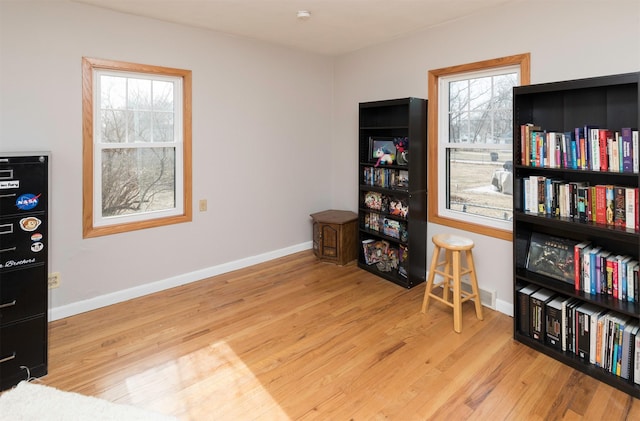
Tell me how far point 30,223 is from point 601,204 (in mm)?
3423

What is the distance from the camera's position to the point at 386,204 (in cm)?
385

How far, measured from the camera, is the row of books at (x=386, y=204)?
3640 mm

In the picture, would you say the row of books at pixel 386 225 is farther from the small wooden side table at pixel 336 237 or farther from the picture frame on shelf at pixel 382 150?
the picture frame on shelf at pixel 382 150

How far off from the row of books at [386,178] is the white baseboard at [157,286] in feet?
4.23

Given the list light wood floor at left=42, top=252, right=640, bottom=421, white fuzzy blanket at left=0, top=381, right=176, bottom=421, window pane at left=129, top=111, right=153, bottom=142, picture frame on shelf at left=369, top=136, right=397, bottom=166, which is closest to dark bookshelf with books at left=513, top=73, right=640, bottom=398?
light wood floor at left=42, top=252, right=640, bottom=421

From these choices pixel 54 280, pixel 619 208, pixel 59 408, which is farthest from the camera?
pixel 54 280

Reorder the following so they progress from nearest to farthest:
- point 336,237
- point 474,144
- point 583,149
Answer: point 583,149 → point 474,144 → point 336,237

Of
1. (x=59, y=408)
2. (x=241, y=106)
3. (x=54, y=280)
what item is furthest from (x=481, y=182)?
(x=54, y=280)

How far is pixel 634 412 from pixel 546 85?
192 centimetres

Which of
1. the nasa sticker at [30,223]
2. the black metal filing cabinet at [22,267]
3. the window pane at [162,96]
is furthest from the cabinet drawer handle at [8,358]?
the window pane at [162,96]

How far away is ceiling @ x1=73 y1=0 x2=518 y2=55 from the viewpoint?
9.48ft

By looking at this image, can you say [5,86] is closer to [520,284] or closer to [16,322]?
[16,322]

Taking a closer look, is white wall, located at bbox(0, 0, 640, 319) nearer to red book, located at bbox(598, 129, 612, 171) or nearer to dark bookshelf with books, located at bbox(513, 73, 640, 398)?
dark bookshelf with books, located at bbox(513, 73, 640, 398)

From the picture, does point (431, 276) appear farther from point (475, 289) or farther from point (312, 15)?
point (312, 15)
